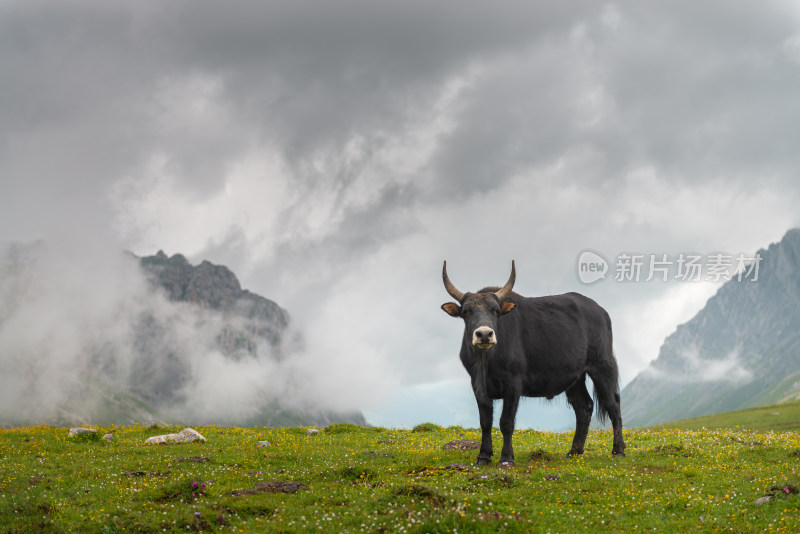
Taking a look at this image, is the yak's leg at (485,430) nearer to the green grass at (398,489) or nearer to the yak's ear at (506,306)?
the green grass at (398,489)

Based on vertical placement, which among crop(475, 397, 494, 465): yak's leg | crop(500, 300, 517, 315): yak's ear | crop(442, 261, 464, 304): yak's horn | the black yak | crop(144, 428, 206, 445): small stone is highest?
crop(442, 261, 464, 304): yak's horn

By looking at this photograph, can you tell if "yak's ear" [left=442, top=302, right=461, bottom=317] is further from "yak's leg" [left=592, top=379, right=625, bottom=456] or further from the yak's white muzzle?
"yak's leg" [left=592, top=379, right=625, bottom=456]

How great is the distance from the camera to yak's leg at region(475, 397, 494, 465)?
18.0 meters

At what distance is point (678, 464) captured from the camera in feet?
59.7

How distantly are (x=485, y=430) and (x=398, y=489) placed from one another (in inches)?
220

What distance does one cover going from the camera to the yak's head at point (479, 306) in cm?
1767

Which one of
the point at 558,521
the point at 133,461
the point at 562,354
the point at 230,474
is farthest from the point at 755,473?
the point at 133,461

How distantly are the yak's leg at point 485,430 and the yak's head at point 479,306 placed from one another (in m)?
1.82

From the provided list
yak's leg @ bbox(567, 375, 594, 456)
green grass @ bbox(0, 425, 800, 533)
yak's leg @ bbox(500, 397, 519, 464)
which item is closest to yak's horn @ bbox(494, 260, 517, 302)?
yak's leg @ bbox(500, 397, 519, 464)

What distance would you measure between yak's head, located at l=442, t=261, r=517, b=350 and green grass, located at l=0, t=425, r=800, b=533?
402 cm

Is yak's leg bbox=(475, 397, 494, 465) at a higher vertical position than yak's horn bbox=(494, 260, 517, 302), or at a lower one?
lower

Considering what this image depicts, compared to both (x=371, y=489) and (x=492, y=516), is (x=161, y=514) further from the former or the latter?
(x=492, y=516)

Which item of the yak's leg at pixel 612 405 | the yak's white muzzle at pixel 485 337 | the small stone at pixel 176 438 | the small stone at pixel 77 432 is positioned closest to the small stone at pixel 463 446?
the yak's leg at pixel 612 405

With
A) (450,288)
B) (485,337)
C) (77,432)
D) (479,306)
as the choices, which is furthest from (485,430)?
(77,432)
